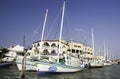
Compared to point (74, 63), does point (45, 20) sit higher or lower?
higher

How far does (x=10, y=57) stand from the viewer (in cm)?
7781

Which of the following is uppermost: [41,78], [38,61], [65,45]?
[65,45]

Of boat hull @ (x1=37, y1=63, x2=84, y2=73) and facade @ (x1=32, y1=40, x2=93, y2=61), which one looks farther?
facade @ (x1=32, y1=40, x2=93, y2=61)

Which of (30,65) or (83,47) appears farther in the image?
(83,47)

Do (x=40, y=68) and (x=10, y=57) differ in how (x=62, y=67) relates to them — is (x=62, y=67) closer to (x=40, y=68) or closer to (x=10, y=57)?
(x=40, y=68)

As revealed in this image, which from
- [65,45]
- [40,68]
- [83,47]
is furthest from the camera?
[83,47]

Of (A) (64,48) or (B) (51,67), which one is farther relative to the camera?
(A) (64,48)

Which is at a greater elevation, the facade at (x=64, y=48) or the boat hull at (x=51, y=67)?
the facade at (x=64, y=48)

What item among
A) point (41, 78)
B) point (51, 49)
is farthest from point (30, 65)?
point (51, 49)

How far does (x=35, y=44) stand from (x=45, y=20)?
120 ft

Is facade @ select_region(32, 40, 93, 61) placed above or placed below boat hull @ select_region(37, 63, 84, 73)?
above

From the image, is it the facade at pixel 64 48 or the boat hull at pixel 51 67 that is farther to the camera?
the facade at pixel 64 48

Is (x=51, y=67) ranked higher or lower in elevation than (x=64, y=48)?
lower

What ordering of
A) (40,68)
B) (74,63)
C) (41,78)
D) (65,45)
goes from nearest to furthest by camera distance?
1. (41,78)
2. (40,68)
3. (74,63)
4. (65,45)
